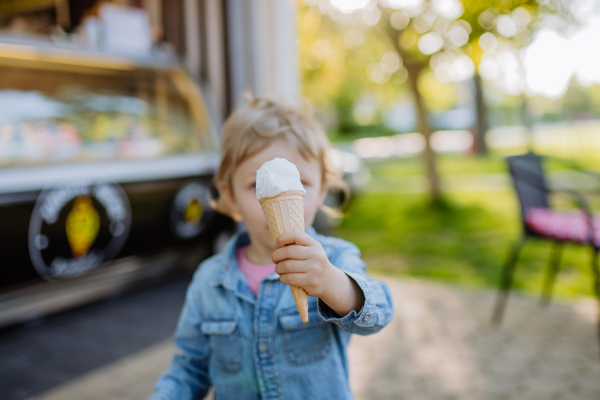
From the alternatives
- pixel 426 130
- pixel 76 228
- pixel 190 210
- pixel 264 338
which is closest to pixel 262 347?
pixel 264 338

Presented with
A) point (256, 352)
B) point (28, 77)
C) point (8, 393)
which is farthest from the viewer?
point (28, 77)

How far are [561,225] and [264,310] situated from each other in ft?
8.63

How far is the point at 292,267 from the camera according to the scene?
3.16ft

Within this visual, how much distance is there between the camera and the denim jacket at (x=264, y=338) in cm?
124

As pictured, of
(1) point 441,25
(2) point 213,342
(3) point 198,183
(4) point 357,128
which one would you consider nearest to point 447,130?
(4) point 357,128

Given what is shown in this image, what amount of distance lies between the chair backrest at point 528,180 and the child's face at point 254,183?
248 cm

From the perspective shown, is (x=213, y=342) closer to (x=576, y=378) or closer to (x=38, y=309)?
(x=576, y=378)

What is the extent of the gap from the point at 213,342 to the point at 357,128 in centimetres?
3421

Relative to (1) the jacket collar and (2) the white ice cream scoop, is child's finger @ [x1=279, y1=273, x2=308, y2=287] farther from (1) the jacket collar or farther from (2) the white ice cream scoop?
(1) the jacket collar

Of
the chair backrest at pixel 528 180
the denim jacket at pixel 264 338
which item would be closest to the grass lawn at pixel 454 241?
the chair backrest at pixel 528 180

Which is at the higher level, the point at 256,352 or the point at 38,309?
Answer: the point at 256,352

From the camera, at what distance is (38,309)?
12.4ft

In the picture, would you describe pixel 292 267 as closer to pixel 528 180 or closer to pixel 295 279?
pixel 295 279

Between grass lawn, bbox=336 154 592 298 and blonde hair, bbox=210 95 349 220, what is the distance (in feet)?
12.0
